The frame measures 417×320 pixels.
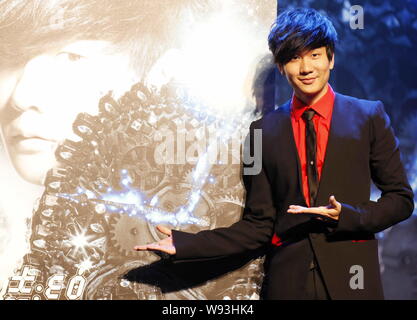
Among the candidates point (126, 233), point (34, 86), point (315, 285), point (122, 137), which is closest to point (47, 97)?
point (34, 86)

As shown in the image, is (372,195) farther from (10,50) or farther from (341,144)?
(10,50)

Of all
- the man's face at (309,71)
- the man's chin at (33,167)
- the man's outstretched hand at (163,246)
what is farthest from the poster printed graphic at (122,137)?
the man's face at (309,71)

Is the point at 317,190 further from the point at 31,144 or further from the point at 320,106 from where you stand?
the point at 31,144

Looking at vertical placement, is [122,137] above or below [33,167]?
above

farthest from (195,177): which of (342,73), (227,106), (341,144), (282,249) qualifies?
(342,73)

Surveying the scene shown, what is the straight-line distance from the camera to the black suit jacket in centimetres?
177

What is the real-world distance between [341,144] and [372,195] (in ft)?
1.14

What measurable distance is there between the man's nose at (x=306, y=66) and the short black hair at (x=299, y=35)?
4 centimetres

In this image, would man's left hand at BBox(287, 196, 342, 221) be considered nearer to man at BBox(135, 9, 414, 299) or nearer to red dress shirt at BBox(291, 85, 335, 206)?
man at BBox(135, 9, 414, 299)

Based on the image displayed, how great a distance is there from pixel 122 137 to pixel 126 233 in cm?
34

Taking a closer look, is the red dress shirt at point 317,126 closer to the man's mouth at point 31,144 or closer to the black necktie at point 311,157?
the black necktie at point 311,157

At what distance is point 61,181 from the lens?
2016mm

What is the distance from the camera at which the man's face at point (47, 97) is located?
2.02 metres

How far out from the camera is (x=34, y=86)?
2027mm
